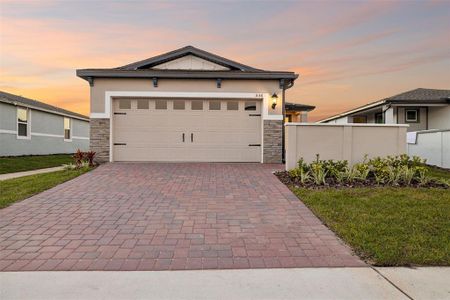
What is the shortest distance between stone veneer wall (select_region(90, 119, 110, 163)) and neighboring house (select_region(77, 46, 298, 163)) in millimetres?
36

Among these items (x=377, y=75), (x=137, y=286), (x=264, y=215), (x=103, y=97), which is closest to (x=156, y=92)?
(x=103, y=97)

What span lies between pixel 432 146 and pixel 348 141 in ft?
21.5

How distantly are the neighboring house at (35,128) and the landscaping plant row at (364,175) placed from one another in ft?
52.8

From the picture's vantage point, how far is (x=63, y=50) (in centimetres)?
1282

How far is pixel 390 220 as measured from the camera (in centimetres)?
502

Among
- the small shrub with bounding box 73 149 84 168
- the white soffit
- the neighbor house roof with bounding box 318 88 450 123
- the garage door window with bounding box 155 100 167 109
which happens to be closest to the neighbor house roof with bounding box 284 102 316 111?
the neighbor house roof with bounding box 318 88 450 123

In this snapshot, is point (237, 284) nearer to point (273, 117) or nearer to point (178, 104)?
point (273, 117)

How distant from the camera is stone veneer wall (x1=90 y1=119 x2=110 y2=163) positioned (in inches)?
474

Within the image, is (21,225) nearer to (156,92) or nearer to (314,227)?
(314,227)

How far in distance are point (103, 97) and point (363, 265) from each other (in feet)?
36.8

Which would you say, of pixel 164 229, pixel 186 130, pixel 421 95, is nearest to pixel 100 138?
pixel 186 130

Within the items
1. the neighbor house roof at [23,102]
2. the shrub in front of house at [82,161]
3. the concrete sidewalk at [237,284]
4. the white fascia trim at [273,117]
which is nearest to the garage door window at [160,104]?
the shrub in front of house at [82,161]

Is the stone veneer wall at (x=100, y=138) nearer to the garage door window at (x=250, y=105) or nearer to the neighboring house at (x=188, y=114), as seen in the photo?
the neighboring house at (x=188, y=114)

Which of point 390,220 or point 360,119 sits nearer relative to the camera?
point 390,220
